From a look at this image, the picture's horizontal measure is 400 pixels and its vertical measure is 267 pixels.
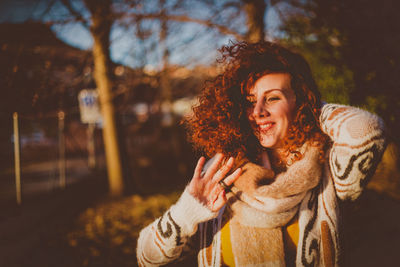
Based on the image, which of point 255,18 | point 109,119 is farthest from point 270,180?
point 109,119

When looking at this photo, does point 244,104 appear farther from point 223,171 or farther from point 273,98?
point 223,171

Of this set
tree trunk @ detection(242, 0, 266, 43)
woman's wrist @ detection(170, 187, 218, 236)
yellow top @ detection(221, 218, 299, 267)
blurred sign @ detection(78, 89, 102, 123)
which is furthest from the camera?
blurred sign @ detection(78, 89, 102, 123)

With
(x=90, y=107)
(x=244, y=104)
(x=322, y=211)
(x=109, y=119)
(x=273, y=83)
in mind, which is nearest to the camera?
(x=322, y=211)

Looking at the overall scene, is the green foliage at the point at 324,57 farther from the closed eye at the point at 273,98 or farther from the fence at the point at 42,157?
the fence at the point at 42,157

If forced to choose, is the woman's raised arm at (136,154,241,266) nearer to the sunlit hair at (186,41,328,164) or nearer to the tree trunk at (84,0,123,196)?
the sunlit hair at (186,41,328,164)

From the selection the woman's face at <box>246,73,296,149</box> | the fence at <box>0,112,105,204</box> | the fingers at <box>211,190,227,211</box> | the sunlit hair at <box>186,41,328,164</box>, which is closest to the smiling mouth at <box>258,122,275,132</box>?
the woman's face at <box>246,73,296,149</box>

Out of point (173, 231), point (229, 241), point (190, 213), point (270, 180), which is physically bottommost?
point (229, 241)

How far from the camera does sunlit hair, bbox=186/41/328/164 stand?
4.87 feet

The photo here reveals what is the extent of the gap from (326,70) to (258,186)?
157 centimetres

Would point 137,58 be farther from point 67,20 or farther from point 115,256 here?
point 115,256

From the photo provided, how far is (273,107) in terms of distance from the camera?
1.46m

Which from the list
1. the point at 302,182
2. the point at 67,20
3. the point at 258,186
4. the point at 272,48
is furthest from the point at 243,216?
the point at 67,20

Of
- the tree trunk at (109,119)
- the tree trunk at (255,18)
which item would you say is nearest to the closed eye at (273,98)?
the tree trunk at (255,18)

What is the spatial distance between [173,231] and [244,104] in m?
0.97
